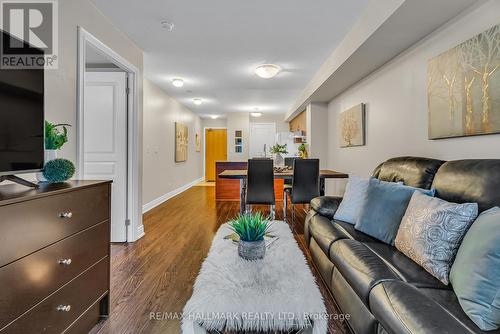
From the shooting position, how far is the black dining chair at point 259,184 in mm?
3799

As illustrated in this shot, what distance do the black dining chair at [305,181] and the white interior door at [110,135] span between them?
2.31m

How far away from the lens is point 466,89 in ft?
6.31

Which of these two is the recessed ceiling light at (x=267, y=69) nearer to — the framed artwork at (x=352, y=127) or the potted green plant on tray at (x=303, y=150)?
the framed artwork at (x=352, y=127)

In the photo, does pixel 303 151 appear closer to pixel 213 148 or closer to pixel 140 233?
pixel 140 233

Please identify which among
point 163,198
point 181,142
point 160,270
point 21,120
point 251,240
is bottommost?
point 160,270

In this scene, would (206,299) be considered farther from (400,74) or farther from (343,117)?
(343,117)

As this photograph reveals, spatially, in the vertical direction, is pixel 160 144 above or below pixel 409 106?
below

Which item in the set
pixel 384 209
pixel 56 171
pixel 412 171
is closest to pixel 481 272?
pixel 384 209

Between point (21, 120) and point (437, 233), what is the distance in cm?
225

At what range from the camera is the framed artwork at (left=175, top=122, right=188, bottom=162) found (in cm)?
667

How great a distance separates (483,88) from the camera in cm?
179

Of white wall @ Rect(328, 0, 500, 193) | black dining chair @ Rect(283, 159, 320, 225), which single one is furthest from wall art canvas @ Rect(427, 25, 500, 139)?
black dining chair @ Rect(283, 159, 320, 225)

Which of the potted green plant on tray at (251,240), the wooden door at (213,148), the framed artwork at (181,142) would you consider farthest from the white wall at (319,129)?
the wooden door at (213,148)

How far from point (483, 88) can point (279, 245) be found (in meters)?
1.79
